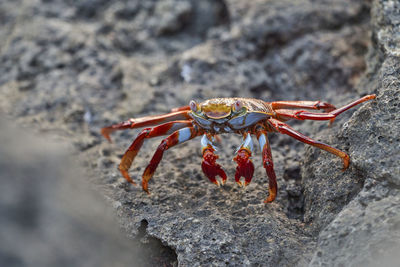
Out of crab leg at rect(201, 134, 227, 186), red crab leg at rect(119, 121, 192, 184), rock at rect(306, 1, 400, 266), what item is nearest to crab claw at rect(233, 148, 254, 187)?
crab leg at rect(201, 134, 227, 186)

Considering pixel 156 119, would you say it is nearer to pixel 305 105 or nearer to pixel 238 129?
pixel 238 129

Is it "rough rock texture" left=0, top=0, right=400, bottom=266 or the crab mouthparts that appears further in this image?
the crab mouthparts

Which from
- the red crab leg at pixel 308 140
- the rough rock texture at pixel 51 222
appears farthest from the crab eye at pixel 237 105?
the rough rock texture at pixel 51 222

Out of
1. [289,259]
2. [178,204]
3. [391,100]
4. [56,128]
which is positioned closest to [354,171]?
[391,100]

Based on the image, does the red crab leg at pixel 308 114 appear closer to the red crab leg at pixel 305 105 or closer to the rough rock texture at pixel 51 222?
the red crab leg at pixel 305 105

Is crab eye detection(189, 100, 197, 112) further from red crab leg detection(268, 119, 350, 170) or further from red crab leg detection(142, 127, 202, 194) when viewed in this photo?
red crab leg detection(268, 119, 350, 170)

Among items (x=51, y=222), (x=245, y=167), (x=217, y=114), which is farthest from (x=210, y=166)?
(x=51, y=222)
